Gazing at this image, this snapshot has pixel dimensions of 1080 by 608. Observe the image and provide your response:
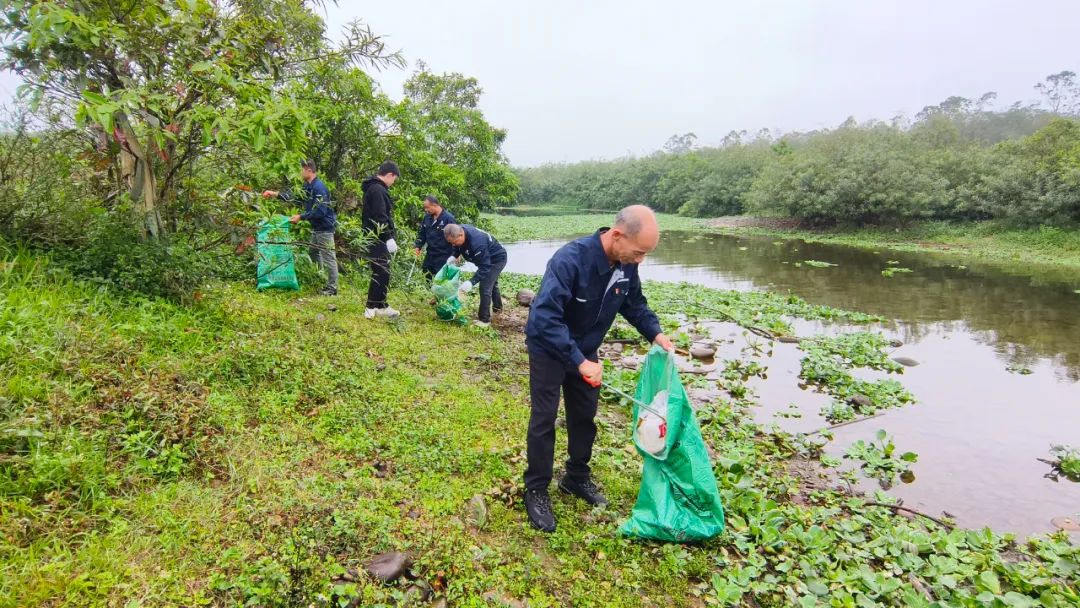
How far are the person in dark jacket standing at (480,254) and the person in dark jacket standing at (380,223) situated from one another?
79 centimetres

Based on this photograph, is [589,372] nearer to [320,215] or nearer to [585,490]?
[585,490]

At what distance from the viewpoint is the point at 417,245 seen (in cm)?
807

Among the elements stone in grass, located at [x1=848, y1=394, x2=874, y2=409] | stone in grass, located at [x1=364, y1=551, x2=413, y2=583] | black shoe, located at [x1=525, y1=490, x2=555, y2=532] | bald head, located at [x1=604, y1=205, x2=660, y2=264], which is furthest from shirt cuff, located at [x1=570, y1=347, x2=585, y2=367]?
stone in grass, located at [x1=848, y1=394, x2=874, y2=409]

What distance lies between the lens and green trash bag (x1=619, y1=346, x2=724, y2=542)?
315 centimetres

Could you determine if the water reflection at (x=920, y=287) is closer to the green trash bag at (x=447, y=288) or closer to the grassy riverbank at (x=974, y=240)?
the grassy riverbank at (x=974, y=240)

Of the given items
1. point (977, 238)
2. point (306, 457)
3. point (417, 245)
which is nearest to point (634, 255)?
point (306, 457)

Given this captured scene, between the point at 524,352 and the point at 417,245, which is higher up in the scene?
the point at 417,245

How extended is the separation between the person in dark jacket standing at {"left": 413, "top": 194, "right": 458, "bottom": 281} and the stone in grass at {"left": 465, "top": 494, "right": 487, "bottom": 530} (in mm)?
4667

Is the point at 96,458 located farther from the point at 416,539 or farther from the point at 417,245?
the point at 417,245

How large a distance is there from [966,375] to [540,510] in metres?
7.40

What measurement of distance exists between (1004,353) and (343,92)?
1210 centimetres

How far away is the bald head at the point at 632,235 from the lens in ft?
9.75

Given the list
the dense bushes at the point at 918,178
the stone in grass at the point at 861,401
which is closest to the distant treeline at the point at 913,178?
the dense bushes at the point at 918,178

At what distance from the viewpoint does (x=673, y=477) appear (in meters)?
3.21
